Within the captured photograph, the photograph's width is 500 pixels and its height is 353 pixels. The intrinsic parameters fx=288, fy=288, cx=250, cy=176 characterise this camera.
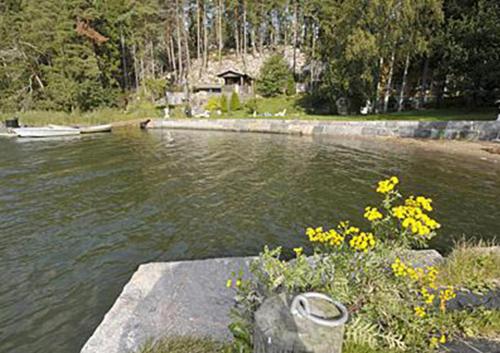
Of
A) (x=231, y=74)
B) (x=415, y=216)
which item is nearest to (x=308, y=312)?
(x=415, y=216)

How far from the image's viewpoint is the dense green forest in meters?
21.1

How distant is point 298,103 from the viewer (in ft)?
111

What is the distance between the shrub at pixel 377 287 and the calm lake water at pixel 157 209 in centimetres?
243

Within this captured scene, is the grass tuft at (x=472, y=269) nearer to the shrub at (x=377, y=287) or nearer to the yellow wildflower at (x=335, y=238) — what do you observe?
the shrub at (x=377, y=287)

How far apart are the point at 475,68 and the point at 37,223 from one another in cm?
2618

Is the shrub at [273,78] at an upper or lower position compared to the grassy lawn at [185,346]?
upper

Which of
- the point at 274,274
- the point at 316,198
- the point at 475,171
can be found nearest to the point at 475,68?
the point at 475,171

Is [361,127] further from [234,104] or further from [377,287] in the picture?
[377,287]

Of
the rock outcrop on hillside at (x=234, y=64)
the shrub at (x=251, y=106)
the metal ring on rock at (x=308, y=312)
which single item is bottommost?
the metal ring on rock at (x=308, y=312)

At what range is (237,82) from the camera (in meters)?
40.7

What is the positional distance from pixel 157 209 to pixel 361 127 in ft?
51.7

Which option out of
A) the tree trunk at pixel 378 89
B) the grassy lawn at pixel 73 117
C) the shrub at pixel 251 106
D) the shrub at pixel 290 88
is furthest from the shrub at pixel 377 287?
the shrub at pixel 290 88

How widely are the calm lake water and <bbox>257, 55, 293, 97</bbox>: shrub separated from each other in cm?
2569

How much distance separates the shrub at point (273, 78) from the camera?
1501 inches
